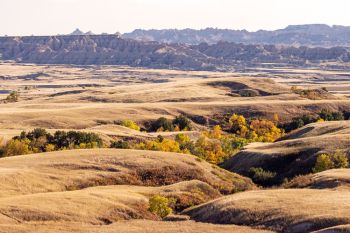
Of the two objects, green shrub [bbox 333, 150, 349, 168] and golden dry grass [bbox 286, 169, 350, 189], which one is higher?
golden dry grass [bbox 286, 169, 350, 189]

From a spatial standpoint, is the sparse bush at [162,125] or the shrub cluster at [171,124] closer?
the sparse bush at [162,125]

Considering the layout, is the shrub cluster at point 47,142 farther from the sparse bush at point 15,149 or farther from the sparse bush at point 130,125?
the sparse bush at point 130,125

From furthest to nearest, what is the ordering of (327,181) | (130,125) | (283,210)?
1. (130,125)
2. (327,181)
3. (283,210)

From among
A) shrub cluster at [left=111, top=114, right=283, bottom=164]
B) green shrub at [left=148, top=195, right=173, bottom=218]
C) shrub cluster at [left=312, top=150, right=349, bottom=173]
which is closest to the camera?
green shrub at [left=148, top=195, right=173, bottom=218]

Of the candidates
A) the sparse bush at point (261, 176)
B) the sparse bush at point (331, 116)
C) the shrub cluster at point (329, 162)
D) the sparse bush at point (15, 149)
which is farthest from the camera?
the sparse bush at point (331, 116)

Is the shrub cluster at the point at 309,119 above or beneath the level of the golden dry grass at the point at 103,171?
beneath

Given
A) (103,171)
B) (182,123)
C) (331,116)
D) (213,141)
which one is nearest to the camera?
(103,171)

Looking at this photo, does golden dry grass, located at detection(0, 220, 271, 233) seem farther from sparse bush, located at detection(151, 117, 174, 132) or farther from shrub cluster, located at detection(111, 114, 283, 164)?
sparse bush, located at detection(151, 117, 174, 132)

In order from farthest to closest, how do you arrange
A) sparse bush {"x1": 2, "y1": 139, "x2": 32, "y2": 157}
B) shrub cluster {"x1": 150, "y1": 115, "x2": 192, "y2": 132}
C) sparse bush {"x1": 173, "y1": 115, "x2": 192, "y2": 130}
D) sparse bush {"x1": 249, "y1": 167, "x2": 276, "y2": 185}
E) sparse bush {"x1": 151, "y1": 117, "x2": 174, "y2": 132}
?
sparse bush {"x1": 173, "y1": 115, "x2": 192, "y2": 130} < shrub cluster {"x1": 150, "y1": 115, "x2": 192, "y2": 132} < sparse bush {"x1": 151, "y1": 117, "x2": 174, "y2": 132} < sparse bush {"x1": 2, "y1": 139, "x2": 32, "y2": 157} < sparse bush {"x1": 249, "y1": 167, "x2": 276, "y2": 185}

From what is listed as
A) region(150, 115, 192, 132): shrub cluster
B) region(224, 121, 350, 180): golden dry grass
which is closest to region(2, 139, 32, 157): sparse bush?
region(224, 121, 350, 180): golden dry grass

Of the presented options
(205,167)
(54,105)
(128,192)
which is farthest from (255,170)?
(54,105)

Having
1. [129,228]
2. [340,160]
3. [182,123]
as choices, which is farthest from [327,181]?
[182,123]

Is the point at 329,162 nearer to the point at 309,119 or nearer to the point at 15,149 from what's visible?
the point at 15,149

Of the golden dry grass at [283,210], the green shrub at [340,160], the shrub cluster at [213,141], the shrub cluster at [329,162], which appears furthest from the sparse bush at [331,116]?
the golden dry grass at [283,210]
